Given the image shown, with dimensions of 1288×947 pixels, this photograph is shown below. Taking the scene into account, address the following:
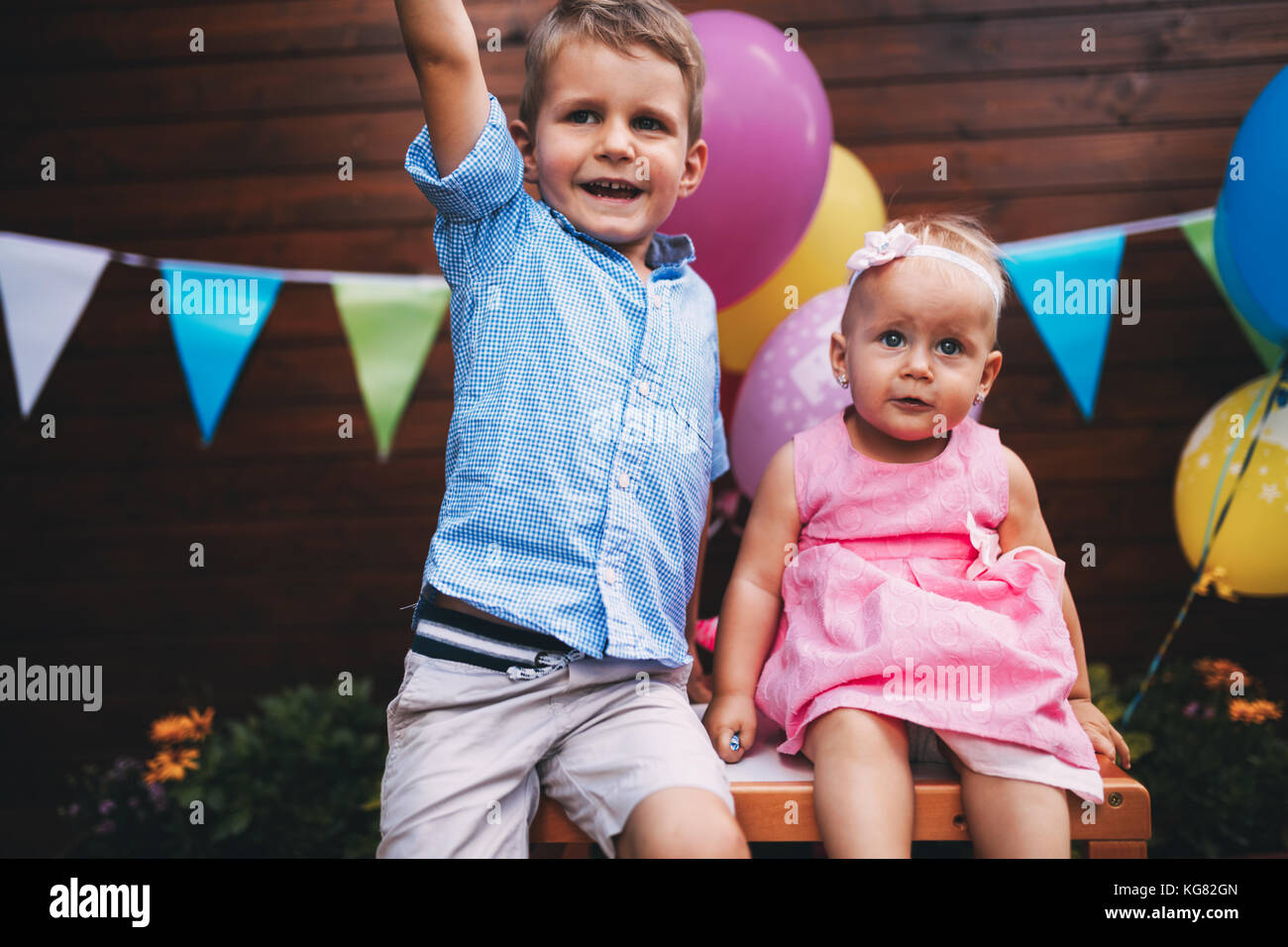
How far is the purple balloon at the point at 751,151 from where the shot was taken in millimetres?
1792

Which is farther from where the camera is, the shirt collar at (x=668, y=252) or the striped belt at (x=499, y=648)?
the shirt collar at (x=668, y=252)

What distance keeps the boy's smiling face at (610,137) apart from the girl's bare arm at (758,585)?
0.47 meters

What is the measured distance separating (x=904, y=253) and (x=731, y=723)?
0.76m

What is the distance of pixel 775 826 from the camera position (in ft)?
4.25

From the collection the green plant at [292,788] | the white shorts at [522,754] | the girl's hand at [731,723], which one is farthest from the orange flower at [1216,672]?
the green plant at [292,788]

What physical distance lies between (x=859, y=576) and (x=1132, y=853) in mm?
520

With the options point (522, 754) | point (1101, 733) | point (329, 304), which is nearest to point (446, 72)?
point (522, 754)

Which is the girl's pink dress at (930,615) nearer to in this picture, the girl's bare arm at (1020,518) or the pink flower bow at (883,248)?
the girl's bare arm at (1020,518)

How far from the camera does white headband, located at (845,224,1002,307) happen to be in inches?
56.2

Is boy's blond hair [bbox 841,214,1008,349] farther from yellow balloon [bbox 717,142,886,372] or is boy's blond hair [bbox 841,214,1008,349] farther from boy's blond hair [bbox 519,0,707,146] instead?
yellow balloon [bbox 717,142,886,372]

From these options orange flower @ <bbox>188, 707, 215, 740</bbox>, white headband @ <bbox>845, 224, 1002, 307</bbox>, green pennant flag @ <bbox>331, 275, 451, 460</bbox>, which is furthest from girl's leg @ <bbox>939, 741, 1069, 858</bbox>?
orange flower @ <bbox>188, 707, 215, 740</bbox>

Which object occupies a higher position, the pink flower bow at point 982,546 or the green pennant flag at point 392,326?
the green pennant flag at point 392,326

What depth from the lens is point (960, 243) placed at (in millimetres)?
1467

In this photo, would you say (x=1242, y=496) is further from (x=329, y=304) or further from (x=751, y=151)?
(x=329, y=304)
